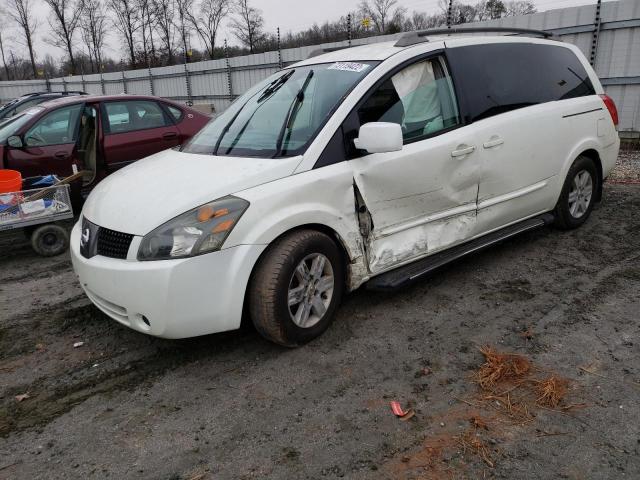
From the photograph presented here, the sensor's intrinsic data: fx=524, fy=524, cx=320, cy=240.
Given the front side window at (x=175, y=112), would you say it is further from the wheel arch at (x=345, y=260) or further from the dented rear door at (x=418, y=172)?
the wheel arch at (x=345, y=260)

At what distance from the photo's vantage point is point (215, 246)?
2945mm

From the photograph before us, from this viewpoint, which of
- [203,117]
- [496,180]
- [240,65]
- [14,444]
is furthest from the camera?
[240,65]

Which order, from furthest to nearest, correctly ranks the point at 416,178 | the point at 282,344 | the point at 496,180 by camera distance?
the point at 496,180, the point at 416,178, the point at 282,344

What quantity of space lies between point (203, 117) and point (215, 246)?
17.7ft

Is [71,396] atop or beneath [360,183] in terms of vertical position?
beneath

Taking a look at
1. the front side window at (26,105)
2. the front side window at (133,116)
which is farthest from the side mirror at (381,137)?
the front side window at (26,105)

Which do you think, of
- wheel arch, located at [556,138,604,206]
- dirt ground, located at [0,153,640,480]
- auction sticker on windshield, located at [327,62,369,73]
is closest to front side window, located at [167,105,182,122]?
dirt ground, located at [0,153,640,480]

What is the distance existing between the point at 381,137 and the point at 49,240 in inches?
162

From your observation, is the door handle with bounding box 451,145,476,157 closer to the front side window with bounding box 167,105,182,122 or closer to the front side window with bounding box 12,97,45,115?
the front side window with bounding box 167,105,182,122

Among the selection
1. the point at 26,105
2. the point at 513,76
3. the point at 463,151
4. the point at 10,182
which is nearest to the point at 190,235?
the point at 463,151

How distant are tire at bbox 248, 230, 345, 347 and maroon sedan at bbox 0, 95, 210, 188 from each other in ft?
15.1

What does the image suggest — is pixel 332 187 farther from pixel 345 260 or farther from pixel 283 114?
pixel 283 114

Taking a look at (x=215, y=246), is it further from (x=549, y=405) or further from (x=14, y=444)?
(x=549, y=405)

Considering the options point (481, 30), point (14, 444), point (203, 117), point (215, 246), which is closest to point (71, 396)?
point (14, 444)
